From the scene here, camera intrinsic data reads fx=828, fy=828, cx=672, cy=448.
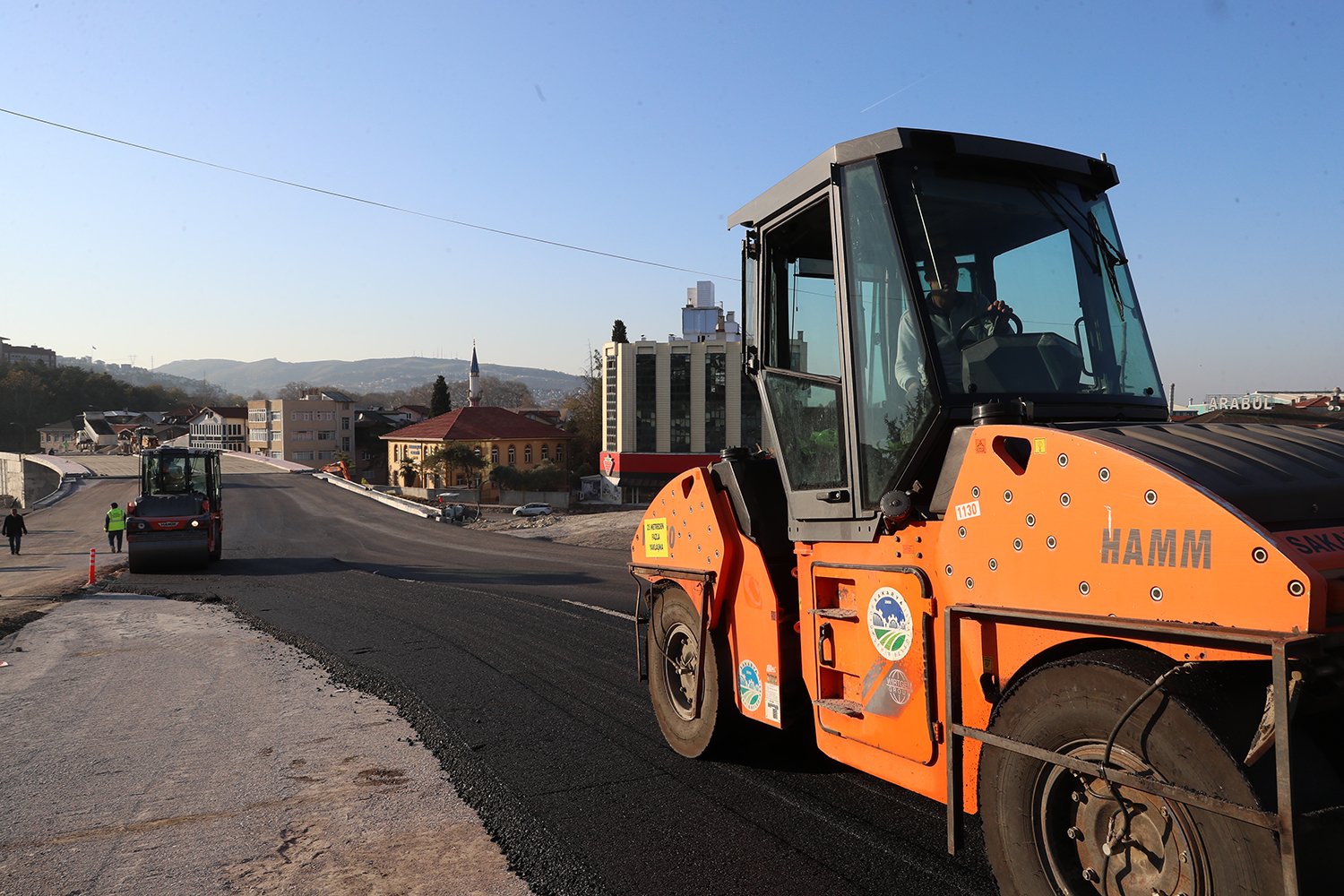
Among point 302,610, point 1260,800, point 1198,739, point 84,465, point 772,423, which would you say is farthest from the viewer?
point 84,465

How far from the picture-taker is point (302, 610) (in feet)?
42.0

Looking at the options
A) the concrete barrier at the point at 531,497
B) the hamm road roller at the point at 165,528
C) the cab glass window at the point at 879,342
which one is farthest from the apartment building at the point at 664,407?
the cab glass window at the point at 879,342

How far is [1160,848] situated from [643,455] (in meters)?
70.5

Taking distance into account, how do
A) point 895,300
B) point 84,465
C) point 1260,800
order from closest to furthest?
point 1260,800 → point 895,300 → point 84,465

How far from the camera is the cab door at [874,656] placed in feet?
10.8

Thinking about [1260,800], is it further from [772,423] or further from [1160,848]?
[772,423]

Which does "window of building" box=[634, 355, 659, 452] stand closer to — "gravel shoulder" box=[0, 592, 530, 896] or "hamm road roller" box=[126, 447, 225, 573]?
"hamm road roller" box=[126, 447, 225, 573]

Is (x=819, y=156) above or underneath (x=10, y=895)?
above

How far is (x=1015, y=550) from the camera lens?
2.88 m

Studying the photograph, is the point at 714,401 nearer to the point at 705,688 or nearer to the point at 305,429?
the point at 305,429

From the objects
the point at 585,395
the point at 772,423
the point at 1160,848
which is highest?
the point at 585,395

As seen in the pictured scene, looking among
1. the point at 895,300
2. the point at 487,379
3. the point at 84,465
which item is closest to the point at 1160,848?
the point at 895,300

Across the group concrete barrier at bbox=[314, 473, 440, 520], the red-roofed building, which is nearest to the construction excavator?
Answer: concrete barrier at bbox=[314, 473, 440, 520]

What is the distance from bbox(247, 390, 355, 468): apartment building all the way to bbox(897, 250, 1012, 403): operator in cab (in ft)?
359
